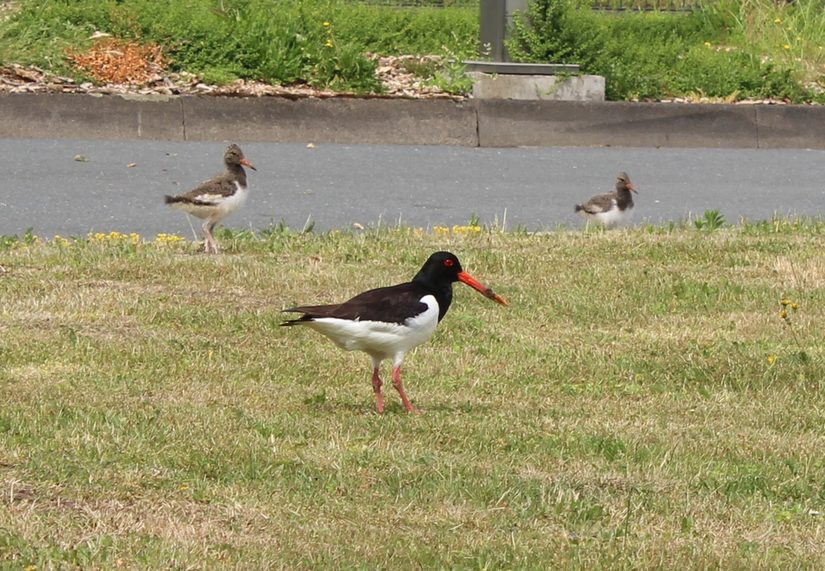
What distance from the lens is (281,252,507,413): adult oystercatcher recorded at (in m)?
6.77

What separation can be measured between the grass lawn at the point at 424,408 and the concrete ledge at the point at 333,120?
13.4 ft

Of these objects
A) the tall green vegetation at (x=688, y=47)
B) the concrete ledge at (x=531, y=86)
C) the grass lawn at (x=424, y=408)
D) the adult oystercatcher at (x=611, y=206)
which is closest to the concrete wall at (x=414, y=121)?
the concrete ledge at (x=531, y=86)

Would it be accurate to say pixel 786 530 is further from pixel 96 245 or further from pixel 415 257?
pixel 96 245

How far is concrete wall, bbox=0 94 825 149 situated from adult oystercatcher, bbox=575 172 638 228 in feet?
10.3

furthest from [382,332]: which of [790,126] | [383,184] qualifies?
[790,126]

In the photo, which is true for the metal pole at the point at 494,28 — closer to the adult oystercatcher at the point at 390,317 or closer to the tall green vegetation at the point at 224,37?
the tall green vegetation at the point at 224,37

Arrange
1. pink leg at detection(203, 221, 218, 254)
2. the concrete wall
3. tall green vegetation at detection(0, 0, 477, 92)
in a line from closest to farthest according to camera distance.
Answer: pink leg at detection(203, 221, 218, 254) < the concrete wall < tall green vegetation at detection(0, 0, 477, 92)

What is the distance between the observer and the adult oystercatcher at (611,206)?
1173 centimetres

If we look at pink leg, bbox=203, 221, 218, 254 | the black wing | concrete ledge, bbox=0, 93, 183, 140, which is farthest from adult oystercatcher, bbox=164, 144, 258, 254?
concrete ledge, bbox=0, 93, 183, 140

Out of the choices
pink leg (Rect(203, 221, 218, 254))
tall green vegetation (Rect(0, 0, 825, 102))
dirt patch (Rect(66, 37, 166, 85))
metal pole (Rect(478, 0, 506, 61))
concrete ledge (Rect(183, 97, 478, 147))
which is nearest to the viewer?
pink leg (Rect(203, 221, 218, 254))

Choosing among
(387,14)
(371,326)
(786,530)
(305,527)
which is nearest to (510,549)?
(305,527)

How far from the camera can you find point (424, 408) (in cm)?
718

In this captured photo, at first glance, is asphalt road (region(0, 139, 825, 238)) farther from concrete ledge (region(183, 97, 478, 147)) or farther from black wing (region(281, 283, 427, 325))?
black wing (region(281, 283, 427, 325))

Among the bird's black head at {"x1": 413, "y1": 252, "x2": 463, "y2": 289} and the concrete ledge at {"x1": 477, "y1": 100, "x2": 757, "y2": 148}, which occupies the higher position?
the bird's black head at {"x1": 413, "y1": 252, "x2": 463, "y2": 289}
